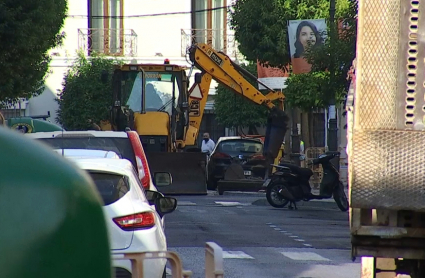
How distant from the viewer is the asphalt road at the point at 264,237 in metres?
10.5

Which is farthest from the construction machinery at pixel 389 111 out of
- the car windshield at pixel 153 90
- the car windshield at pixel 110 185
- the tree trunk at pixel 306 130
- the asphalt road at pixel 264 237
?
the tree trunk at pixel 306 130

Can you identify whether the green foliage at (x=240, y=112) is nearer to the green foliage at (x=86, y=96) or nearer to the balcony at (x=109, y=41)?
the green foliage at (x=86, y=96)

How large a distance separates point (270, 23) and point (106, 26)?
16160 mm

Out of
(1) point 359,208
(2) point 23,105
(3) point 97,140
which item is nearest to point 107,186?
(1) point 359,208

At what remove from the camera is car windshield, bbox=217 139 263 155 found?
1096 inches

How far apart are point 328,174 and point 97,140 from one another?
365 inches

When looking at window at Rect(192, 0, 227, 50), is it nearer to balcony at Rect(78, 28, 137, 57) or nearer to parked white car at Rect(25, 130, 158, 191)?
balcony at Rect(78, 28, 137, 57)

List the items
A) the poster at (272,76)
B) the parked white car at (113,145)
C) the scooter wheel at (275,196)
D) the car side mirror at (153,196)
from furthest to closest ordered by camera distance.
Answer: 1. the poster at (272,76)
2. the scooter wheel at (275,196)
3. the parked white car at (113,145)
4. the car side mirror at (153,196)

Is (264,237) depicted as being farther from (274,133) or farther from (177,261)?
(274,133)

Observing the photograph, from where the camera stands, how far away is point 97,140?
1109 cm

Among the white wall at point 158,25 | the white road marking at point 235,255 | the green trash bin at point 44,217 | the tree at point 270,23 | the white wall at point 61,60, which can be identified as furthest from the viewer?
the white wall at point 158,25

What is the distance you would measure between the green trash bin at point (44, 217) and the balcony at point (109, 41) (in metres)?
40.5

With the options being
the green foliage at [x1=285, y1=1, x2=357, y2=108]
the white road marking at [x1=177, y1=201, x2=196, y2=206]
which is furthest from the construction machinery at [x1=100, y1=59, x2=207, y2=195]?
the green foliage at [x1=285, y1=1, x2=357, y2=108]

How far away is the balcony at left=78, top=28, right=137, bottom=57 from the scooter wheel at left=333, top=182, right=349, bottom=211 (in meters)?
24.5
